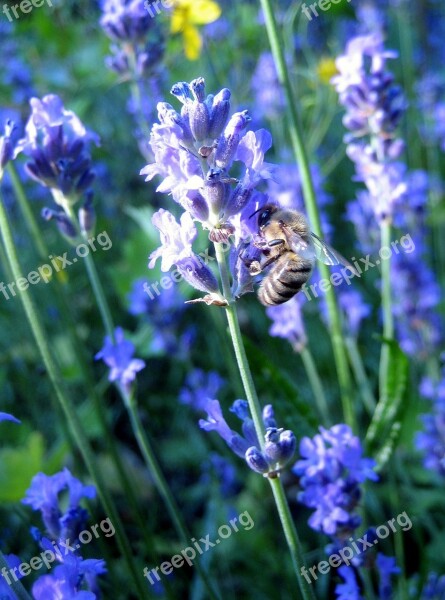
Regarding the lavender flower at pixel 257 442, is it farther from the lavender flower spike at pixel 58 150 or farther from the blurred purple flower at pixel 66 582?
the lavender flower spike at pixel 58 150

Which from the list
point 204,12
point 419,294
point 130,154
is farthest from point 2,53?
point 419,294

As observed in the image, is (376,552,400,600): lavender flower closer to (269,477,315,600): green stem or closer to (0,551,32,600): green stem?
(269,477,315,600): green stem

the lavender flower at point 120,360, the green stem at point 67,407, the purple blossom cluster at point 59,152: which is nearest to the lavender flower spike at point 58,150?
the purple blossom cluster at point 59,152

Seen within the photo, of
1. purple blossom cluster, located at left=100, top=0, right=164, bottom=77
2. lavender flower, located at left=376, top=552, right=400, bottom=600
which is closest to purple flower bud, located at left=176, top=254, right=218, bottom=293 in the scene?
lavender flower, located at left=376, top=552, right=400, bottom=600

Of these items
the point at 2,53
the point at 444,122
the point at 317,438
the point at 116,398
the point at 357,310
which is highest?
the point at 2,53

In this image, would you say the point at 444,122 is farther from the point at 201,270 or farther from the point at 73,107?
the point at 201,270

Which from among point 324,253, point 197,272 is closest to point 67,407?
point 197,272
